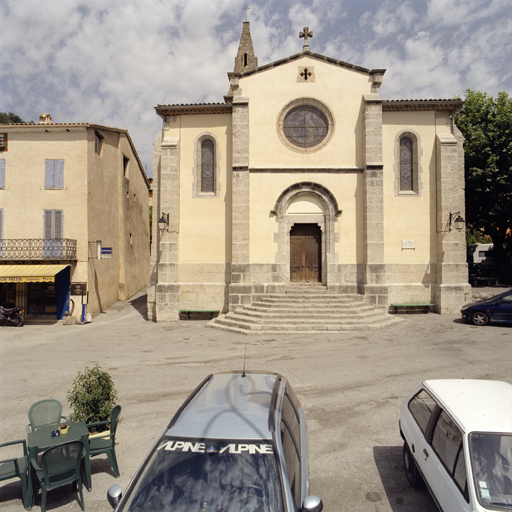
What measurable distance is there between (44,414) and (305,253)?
44.1 feet

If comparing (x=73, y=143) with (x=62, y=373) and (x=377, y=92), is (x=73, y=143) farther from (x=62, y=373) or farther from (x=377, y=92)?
(x=377, y=92)

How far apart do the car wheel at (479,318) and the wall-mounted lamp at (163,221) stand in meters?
12.8

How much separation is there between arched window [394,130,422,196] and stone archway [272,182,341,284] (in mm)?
3207

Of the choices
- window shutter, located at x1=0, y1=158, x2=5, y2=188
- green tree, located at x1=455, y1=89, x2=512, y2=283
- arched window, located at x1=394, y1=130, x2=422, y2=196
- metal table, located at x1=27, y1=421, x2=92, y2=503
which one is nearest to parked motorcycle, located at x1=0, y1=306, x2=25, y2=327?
window shutter, located at x1=0, y1=158, x2=5, y2=188

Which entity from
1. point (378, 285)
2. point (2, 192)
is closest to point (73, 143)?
point (2, 192)

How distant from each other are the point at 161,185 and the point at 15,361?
9.07m

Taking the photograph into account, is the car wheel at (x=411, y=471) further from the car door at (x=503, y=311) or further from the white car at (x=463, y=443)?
the car door at (x=503, y=311)

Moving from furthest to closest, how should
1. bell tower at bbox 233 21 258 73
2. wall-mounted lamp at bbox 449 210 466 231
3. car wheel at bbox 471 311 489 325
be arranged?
1. bell tower at bbox 233 21 258 73
2. wall-mounted lamp at bbox 449 210 466 231
3. car wheel at bbox 471 311 489 325

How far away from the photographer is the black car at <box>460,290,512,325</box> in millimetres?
14102

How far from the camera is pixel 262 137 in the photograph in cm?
1709

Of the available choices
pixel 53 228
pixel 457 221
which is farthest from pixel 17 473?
pixel 457 221

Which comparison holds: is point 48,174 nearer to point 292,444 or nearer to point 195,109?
point 195,109

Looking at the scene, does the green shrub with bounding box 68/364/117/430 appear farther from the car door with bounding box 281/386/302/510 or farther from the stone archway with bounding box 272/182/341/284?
the stone archway with bounding box 272/182/341/284

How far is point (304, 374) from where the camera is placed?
886cm
